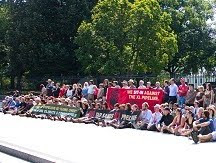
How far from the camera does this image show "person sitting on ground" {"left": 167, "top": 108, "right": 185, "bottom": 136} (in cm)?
1659

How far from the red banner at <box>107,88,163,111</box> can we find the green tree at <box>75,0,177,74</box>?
16879mm

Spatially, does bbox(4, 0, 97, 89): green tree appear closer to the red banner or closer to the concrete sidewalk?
the red banner

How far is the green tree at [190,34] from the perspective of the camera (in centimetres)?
5719

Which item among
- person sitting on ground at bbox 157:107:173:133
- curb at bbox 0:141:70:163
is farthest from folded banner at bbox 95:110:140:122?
curb at bbox 0:141:70:163

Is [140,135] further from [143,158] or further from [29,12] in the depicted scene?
[29,12]

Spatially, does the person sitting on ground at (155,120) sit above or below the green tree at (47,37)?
below

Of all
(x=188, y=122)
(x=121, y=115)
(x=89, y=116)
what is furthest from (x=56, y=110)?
(x=188, y=122)

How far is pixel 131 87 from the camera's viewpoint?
74.0 feet

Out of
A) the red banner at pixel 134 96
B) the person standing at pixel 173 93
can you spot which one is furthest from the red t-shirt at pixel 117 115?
the person standing at pixel 173 93

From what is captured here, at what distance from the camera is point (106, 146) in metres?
13.4

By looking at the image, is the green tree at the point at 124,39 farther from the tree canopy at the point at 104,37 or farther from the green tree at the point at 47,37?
the green tree at the point at 47,37

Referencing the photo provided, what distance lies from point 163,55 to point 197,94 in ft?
80.1

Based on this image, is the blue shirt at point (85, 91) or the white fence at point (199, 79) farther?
the blue shirt at point (85, 91)


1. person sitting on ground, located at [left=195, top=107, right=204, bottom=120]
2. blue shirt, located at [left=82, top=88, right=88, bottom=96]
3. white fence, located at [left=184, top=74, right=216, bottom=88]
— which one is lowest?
person sitting on ground, located at [left=195, top=107, right=204, bottom=120]
